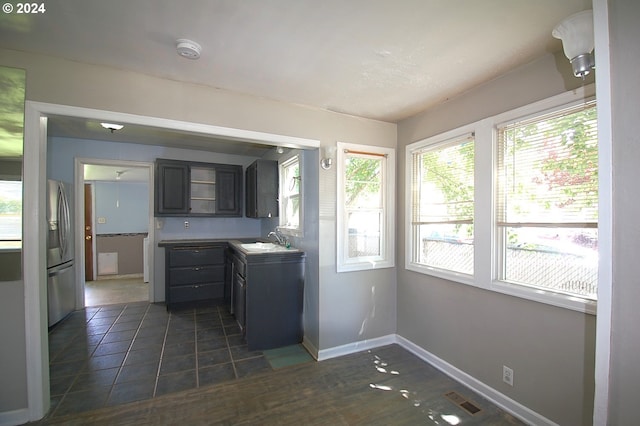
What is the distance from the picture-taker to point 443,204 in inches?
101

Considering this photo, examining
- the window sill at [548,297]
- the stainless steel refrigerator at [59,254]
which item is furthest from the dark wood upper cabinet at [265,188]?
the window sill at [548,297]

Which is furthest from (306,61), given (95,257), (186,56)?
(95,257)

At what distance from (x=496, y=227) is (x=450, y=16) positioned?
148cm

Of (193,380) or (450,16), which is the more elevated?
(450,16)

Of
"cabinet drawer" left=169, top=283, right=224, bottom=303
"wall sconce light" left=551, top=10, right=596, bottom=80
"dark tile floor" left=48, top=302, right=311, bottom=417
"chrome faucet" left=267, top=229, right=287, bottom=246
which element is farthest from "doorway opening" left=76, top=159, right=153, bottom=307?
"wall sconce light" left=551, top=10, right=596, bottom=80

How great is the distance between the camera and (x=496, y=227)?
2.12 m

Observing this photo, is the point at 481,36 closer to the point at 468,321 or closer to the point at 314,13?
the point at 314,13

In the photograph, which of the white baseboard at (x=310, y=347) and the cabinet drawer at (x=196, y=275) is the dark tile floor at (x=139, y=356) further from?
the cabinet drawer at (x=196, y=275)

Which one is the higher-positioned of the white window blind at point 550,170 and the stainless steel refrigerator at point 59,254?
the white window blind at point 550,170

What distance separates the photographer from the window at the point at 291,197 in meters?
3.28

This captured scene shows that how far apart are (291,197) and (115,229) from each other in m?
5.03

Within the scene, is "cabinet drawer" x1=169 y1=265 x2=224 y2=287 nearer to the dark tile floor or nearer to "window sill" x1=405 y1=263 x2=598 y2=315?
the dark tile floor

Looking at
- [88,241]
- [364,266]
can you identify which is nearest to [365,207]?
[364,266]

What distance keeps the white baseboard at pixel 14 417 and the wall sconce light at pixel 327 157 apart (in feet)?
9.29
